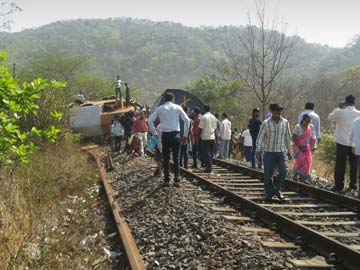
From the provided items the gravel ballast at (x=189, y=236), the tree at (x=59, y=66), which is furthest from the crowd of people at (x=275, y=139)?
the tree at (x=59, y=66)

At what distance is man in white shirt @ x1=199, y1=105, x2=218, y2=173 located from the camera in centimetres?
1233

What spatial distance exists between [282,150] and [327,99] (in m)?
54.0

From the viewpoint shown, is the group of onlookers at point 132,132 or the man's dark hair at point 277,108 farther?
the group of onlookers at point 132,132

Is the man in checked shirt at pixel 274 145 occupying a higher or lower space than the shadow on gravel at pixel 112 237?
higher

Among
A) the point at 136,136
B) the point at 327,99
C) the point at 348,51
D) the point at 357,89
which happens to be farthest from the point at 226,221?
the point at 348,51

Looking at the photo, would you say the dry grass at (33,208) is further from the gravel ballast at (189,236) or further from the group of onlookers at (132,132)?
the group of onlookers at (132,132)

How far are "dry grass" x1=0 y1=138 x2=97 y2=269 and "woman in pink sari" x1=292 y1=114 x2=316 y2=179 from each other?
4.94 meters

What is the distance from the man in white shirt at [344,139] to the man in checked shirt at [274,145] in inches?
71.0

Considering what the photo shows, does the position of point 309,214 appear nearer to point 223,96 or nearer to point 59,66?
point 223,96

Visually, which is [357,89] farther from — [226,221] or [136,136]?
[226,221]

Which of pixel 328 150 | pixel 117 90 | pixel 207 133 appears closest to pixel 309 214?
pixel 207 133

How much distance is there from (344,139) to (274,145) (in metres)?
2.28

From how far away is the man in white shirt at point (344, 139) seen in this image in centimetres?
977

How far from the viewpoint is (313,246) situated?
5.57 m
